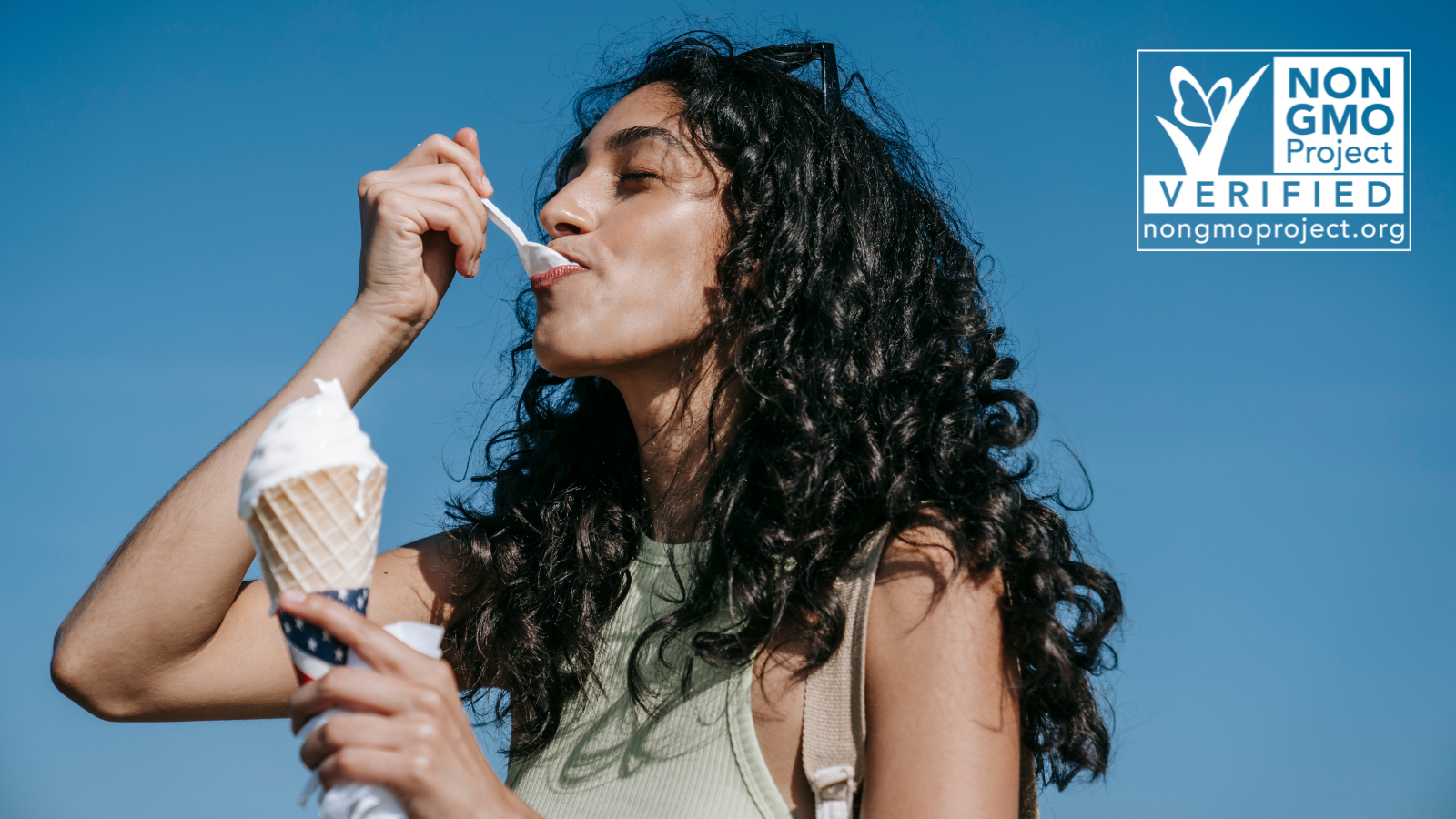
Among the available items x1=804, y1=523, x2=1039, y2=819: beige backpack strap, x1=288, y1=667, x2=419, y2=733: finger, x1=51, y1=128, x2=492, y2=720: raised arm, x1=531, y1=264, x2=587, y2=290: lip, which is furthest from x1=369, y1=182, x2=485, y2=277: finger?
x1=288, y1=667, x2=419, y2=733: finger

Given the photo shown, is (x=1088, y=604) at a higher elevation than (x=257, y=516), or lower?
lower

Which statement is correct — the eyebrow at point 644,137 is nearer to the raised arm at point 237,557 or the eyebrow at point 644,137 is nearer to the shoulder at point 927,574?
the raised arm at point 237,557

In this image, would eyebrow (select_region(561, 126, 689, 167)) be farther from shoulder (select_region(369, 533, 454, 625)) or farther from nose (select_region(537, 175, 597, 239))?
shoulder (select_region(369, 533, 454, 625))

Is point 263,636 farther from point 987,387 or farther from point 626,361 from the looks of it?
point 987,387

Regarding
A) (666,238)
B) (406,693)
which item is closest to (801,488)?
(666,238)

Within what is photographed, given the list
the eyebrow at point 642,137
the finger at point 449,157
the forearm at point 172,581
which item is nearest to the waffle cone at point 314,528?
the forearm at point 172,581

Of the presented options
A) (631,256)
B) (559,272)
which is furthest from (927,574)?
(559,272)

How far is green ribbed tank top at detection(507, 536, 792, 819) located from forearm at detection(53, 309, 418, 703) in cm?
86

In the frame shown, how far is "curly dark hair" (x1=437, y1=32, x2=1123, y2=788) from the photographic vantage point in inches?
80.6

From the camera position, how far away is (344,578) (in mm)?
1445

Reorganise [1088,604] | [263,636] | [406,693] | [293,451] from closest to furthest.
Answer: [406,693], [293,451], [1088,604], [263,636]

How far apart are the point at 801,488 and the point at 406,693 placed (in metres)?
1.12

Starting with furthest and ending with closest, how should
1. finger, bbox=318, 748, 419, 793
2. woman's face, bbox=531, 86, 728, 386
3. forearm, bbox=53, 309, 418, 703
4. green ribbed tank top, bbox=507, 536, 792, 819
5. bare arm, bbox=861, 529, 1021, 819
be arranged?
woman's face, bbox=531, 86, 728, 386 < forearm, bbox=53, 309, 418, 703 < green ribbed tank top, bbox=507, 536, 792, 819 < bare arm, bbox=861, 529, 1021, 819 < finger, bbox=318, 748, 419, 793

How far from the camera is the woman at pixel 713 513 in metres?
1.94
